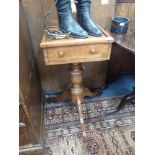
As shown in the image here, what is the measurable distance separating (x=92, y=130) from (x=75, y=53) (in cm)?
62

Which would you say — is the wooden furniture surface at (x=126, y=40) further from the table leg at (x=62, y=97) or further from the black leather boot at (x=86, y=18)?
the table leg at (x=62, y=97)

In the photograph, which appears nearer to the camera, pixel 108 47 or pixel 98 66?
pixel 108 47

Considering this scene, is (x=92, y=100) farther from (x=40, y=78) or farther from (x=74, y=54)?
(x=74, y=54)

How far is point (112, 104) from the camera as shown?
149 cm

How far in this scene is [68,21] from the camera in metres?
0.93

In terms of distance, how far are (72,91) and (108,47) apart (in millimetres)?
459

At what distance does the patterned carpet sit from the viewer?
3.72 ft

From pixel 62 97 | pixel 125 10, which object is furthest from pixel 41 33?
pixel 125 10

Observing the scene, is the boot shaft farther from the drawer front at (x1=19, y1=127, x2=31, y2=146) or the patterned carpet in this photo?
the patterned carpet

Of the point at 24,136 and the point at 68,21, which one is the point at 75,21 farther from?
the point at 24,136

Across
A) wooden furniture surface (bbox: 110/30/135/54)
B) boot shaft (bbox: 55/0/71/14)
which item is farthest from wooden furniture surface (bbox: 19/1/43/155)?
wooden furniture surface (bbox: 110/30/135/54)
